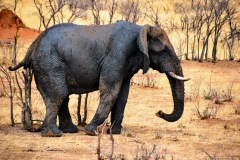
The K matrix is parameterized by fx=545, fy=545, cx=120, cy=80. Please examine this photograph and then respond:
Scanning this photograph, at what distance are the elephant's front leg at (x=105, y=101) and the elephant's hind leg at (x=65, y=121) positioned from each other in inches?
21.0

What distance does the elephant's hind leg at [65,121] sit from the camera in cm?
988

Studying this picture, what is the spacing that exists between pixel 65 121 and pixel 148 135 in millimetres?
1543

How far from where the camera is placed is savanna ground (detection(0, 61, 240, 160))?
7.62 m

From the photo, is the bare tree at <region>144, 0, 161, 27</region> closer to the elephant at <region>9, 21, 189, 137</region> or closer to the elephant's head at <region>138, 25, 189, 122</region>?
the elephant's head at <region>138, 25, 189, 122</region>

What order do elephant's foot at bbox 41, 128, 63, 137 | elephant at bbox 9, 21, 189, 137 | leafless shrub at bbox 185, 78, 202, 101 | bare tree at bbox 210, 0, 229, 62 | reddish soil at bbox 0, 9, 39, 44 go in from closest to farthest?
elephant's foot at bbox 41, 128, 63, 137, elephant at bbox 9, 21, 189, 137, leafless shrub at bbox 185, 78, 202, 101, bare tree at bbox 210, 0, 229, 62, reddish soil at bbox 0, 9, 39, 44

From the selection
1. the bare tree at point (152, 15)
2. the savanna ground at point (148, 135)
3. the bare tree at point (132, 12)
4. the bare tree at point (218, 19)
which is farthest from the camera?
the bare tree at point (152, 15)

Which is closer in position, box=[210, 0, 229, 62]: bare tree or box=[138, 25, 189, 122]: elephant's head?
box=[138, 25, 189, 122]: elephant's head

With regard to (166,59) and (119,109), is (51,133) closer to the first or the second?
(119,109)

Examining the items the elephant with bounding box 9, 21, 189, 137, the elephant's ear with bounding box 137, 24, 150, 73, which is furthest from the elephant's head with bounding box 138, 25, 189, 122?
the elephant's ear with bounding box 137, 24, 150, 73

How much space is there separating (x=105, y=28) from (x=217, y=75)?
11948 millimetres

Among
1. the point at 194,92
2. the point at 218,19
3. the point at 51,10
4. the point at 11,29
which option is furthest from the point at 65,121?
the point at 11,29

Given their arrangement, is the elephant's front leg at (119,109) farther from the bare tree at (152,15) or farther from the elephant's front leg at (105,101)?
the bare tree at (152,15)

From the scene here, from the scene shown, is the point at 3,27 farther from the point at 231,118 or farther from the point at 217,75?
the point at 231,118

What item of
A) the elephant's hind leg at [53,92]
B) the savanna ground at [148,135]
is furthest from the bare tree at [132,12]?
the elephant's hind leg at [53,92]
